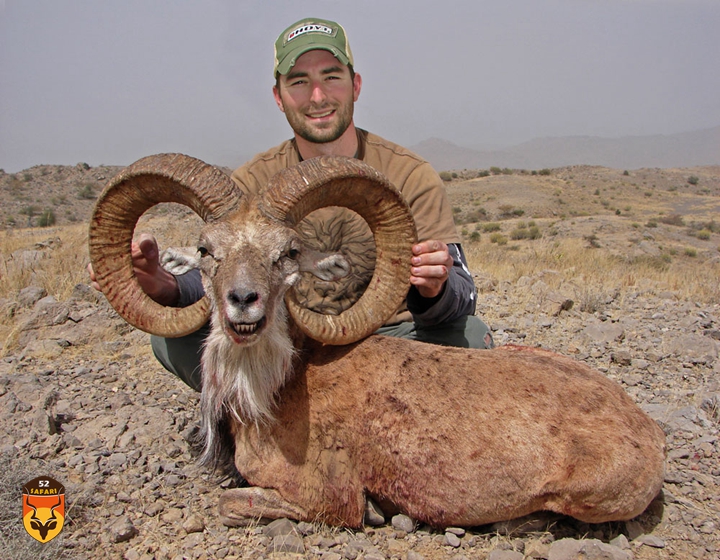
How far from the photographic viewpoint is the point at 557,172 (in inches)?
2840

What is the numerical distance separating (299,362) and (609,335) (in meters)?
5.31

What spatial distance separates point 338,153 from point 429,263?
211cm

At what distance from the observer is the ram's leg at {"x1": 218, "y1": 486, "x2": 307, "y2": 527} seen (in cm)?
415

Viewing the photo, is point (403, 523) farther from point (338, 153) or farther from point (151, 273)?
point (338, 153)

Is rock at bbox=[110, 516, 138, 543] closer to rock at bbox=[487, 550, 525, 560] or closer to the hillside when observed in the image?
the hillside

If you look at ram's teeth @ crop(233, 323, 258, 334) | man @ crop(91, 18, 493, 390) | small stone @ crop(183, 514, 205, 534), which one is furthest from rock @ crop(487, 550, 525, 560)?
ram's teeth @ crop(233, 323, 258, 334)

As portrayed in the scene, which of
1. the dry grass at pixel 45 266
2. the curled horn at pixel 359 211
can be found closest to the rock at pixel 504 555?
the curled horn at pixel 359 211

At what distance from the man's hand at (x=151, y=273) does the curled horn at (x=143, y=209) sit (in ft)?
0.61

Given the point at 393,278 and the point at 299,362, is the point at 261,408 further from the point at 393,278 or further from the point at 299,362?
the point at 393,278

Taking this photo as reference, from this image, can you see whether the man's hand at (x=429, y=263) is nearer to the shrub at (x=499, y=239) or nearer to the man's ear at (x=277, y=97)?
the man's ear at (x=277, y=97)

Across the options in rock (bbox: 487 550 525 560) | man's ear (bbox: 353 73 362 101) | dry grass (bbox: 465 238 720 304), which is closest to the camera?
rock (bbox: 487 550 525 560)

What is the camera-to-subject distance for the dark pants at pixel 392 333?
212 inches

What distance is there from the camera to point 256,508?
4145 mm

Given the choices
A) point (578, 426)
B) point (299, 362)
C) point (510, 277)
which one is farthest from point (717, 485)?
point (510, 277)
